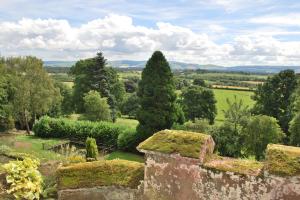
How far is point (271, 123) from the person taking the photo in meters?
31.9

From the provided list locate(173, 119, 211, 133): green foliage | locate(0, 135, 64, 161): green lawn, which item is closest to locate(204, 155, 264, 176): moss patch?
locate(173, 119, 211, 133): green foliage

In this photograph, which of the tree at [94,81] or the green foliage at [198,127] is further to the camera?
the tree at [94,81]

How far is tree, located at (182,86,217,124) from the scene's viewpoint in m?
56.6

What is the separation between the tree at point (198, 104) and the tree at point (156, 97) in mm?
20047

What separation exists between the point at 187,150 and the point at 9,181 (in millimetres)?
4656

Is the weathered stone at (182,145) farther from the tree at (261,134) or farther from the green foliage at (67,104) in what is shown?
the green foliage at (67,104)

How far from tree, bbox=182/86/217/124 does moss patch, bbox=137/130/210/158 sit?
48.4 metres

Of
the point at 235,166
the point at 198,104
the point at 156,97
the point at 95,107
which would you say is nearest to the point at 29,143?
the point at 95,107

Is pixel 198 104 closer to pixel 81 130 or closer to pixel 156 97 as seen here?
pixel 81 130

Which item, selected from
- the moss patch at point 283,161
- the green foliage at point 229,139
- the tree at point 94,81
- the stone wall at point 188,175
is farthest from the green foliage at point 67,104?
the moss patch at point 283,161

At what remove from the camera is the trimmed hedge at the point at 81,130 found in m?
41.5

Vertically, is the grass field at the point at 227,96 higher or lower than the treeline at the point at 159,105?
lower

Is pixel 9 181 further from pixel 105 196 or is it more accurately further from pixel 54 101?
pixel 54 101

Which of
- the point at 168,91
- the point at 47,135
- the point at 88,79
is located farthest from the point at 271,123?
the point at 88,79
